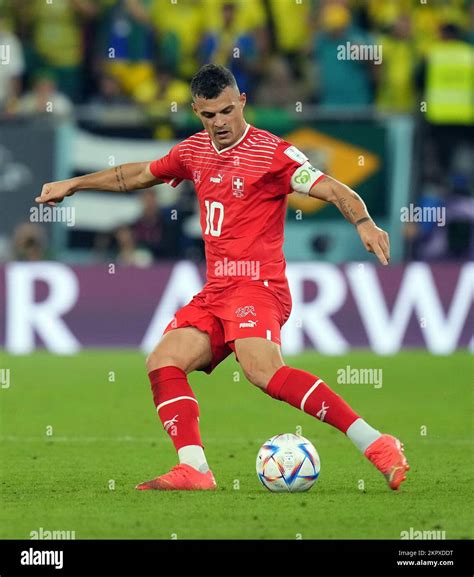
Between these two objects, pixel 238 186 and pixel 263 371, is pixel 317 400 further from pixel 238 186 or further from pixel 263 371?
Answer: pixel 238 186

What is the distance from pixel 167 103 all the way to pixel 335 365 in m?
5.09

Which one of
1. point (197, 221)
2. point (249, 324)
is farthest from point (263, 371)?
point (197, 221)

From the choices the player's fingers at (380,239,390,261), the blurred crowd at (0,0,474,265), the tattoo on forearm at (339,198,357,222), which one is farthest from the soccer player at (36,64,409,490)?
the blurred crowd at (0,0,474,265)

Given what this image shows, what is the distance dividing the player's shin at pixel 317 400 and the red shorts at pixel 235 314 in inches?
12.2

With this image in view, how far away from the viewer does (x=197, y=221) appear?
58.4 ft

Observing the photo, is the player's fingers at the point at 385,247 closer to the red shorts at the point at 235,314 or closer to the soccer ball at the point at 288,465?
the red shorts at the point at 235,314

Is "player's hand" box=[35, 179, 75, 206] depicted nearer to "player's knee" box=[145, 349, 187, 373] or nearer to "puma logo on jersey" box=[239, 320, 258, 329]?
"player's knee" box=[145, 349, 187, 373]

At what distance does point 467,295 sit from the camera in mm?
16750

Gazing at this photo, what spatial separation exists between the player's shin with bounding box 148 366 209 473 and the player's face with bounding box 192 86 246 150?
1.38 meters

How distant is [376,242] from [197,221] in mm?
10091

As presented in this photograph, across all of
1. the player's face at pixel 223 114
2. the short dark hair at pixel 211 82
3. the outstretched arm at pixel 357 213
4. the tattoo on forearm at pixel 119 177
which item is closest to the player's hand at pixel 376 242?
the outstretched arm at pixel 357 213

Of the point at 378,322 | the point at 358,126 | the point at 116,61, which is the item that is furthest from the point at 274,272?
the point at 116,61

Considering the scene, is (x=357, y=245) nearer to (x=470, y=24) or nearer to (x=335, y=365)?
(x=335, y=365)
